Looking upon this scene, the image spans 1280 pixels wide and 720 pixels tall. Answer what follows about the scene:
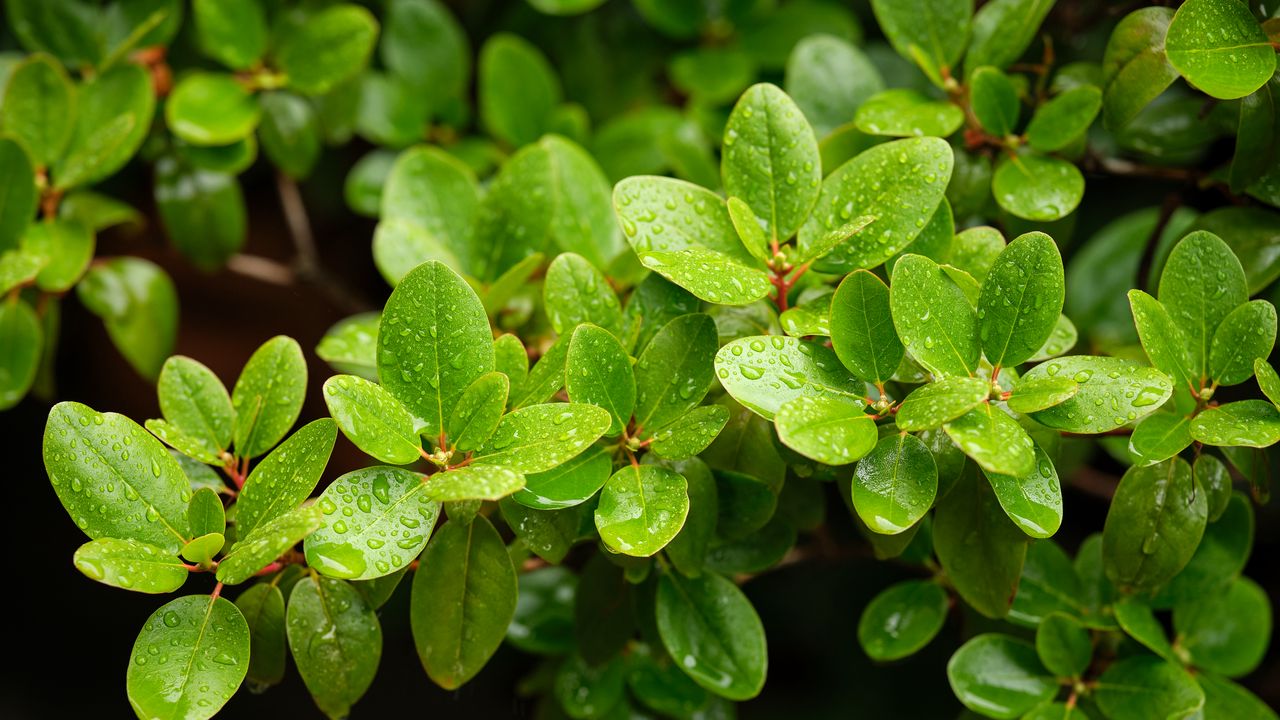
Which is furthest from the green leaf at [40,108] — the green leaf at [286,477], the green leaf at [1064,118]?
the green leaf at [1064,118]

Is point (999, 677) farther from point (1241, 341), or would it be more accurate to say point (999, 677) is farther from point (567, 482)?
point (567, 482)

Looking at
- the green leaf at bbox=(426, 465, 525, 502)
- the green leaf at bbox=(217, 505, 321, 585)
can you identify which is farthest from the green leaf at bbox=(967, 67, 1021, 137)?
A: the green leaf at bbox=(217, 505, 321, 585)

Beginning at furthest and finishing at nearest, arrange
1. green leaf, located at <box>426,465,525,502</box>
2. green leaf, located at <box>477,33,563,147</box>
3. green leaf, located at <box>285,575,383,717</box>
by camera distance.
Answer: green leaf, located at <box>477,33,563,147</box>, green leaf, located at <box>285,575,383,717</box>, green leaf, located at <box>426,465,525,502</box>

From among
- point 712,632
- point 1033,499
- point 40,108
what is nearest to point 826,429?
point 1033,499

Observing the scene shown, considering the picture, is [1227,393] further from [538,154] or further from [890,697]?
[538,154]

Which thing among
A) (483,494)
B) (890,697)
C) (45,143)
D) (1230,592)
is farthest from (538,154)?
(890,697)

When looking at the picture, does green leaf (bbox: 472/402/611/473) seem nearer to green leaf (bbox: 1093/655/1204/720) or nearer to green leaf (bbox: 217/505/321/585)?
green leaf (bbox: 217/505/321/585)

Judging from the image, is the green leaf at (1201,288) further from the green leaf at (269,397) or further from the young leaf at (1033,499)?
the green leaf at (269,397)
